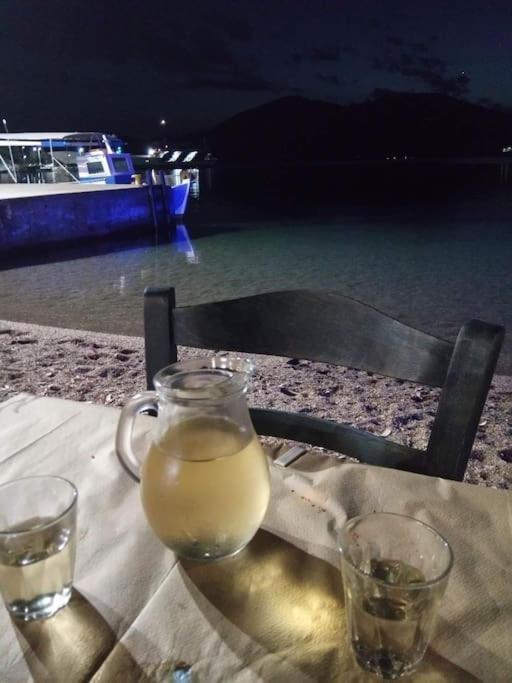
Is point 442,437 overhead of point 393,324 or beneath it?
beneath

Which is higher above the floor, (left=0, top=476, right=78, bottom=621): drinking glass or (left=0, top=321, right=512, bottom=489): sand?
(left=0, top=476, right=78, bottom=621): drinking glass

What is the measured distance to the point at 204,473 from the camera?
623 millimetres

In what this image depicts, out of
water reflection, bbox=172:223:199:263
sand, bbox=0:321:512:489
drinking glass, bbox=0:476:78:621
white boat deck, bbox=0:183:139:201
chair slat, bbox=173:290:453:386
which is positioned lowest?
water reflection, bbox=172:223:199:263

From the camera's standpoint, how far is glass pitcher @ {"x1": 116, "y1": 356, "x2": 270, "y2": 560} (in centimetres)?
62

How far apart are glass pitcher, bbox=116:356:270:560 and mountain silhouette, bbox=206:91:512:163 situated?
10728 centimetres

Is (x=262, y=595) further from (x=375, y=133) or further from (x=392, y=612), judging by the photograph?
(x=375, y=133)

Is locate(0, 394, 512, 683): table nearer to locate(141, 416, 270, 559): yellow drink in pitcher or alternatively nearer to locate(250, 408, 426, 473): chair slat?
locate(141, 416, 270, 559): yellow drink in pitcher

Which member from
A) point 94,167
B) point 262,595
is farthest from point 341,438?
point 94,167

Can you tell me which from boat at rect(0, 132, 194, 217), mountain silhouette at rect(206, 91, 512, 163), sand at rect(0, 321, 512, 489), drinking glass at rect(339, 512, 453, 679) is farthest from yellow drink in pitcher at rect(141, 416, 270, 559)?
mountain silhouette at rect(206, 91, 512, 163)

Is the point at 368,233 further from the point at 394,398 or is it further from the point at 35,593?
the point at 35,593

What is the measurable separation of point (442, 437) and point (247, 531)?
1.78 feet

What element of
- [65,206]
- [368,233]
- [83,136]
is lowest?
[368,233]

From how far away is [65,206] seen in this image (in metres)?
13.4

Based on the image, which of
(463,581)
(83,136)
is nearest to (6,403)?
(463,581)
